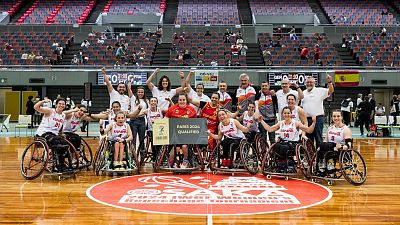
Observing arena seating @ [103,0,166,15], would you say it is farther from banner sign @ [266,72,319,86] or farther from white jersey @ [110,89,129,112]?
white jersey @ [110,89,129,112]

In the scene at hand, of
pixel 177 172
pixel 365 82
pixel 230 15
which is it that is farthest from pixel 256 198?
pixel 230 15

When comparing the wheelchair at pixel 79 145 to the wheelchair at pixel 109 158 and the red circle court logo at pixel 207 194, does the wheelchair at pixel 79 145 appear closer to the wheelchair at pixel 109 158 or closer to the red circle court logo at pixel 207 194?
the wheelchair at pixel 109 158

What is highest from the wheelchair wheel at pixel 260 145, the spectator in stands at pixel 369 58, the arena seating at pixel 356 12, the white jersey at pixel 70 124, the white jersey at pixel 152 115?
the arena seating at pixel 356 12

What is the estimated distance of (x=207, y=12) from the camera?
27438 mm

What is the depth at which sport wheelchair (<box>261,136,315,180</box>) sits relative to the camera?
609 centimetres

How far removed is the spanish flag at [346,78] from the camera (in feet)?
55.0

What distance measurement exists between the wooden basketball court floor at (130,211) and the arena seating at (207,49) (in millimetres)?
13250

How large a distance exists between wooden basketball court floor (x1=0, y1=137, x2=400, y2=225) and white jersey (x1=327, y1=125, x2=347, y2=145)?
58 centimetres

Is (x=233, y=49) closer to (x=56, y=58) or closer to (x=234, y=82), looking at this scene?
(x=234, y=82)

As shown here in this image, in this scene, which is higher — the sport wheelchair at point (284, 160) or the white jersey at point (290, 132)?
the white jersey at point (290, 132)

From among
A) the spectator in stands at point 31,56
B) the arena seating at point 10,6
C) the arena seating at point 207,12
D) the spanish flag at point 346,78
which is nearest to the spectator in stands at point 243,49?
the arena seating at point 207,12

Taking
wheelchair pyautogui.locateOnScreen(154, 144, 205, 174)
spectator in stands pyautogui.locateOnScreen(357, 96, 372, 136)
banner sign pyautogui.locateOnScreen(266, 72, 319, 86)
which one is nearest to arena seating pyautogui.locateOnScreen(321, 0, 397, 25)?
banner sign pyautogui.locateOnScreen(266, 72, 319, 86)

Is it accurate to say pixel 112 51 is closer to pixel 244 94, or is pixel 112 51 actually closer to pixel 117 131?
pixel 244 94

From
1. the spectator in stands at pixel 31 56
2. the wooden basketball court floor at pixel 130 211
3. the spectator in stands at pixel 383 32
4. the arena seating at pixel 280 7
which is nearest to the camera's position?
the wooden basketball court floor at pixel 130 211
